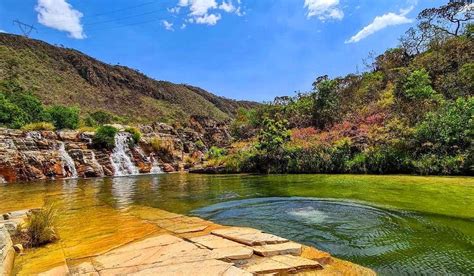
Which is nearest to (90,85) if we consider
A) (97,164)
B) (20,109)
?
(20,109)

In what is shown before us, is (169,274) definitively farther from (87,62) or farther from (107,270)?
(87,62)

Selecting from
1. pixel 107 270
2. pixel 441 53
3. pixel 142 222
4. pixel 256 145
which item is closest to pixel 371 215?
pixel 142 222

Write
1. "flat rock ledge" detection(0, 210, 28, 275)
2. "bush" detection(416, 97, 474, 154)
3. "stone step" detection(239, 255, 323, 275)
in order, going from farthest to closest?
"bush" detection(416, 97, 474, 154), "flat rock ledge" detection(0, 210, 28, 275), "stone step" detection(239, 255, 323, 275)

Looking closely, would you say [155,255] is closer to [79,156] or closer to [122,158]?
[79,156]

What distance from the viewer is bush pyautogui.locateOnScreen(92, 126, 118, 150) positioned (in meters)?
26.4

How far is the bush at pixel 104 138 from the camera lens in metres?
26.4

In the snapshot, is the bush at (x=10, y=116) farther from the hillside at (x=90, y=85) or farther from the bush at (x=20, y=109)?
the hillside at (x=90, y=85)

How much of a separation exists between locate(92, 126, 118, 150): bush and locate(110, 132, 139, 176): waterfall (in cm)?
67

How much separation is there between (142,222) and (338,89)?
29723mm

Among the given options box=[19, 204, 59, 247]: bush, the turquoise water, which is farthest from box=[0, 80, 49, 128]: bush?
box=[19, 204, 59, 247]: bush

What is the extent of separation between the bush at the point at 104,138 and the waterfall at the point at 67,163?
2.59 metres

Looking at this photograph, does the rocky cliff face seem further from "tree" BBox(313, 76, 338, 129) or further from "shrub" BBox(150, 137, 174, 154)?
"tree" BBox(313, 76, 338, 129)

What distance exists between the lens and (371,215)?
279 inches

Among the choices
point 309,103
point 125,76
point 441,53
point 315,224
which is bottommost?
point 315,224
